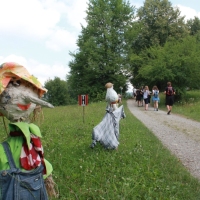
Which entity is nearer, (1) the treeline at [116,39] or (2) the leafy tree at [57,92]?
(1) the treeline at [116,39]

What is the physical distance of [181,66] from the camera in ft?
81.0

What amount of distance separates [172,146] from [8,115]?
612 centimetres

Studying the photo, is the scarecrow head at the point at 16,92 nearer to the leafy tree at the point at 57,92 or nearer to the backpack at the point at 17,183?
the backpack at the point at 17,183

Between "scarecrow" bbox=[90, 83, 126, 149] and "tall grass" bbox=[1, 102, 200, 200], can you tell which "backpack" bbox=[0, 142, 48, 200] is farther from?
"scarecrow" bbox=[90, 83, 126, 149]

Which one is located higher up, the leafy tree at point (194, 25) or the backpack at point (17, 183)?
the leafy tree at point (194, 25)

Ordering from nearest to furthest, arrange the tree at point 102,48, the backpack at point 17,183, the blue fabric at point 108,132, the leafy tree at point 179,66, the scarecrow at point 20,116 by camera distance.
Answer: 1. the backpack at point 17,183
2. the scarecrow at point 20,116
3. the blue fabric at point 108,132
4. the leafy tree at point 179,66
5. the tree at point 102,48

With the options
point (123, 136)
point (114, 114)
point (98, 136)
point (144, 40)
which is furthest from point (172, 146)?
point (144, 40)

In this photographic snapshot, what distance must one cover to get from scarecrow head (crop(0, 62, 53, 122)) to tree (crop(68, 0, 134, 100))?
3353cm

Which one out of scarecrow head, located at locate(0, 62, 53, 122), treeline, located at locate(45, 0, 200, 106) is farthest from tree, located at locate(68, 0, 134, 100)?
scarecrow head, located at locate(0, 62, 53, 122)

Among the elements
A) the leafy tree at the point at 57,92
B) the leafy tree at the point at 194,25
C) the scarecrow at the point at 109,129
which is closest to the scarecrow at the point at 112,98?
the scarecrow at the point at 109,129

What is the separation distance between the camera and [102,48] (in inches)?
1453

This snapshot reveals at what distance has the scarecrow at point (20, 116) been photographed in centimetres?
282

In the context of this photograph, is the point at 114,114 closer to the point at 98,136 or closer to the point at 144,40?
the point at 98,136

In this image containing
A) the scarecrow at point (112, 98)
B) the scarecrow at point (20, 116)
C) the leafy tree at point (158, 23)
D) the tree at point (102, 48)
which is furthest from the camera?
the leafy tree at point (158, 23)
